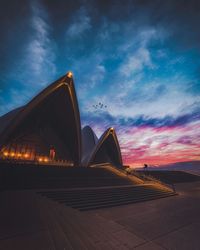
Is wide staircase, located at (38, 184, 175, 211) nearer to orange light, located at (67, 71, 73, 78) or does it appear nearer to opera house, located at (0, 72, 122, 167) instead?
opera house, located at (0, 72, 122, 167)

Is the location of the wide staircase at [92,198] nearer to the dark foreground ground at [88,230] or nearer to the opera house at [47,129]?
the dark foreground ground at [88,230]

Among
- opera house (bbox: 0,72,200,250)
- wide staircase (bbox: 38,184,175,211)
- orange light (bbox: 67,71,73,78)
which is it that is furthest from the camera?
orange light (bbox: 67,71,73,78)

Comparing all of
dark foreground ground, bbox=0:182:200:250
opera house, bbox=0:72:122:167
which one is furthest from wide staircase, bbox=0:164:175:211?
opera house, bbox=0:72:122:167

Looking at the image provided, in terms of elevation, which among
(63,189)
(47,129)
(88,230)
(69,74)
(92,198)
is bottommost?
(88,230)

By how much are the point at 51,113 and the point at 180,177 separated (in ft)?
83.0

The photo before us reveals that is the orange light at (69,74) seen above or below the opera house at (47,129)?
above

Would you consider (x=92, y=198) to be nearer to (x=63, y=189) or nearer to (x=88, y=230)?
(x=63, y=189)

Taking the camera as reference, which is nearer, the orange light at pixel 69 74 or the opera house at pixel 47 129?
the orange light at pixel 69 74

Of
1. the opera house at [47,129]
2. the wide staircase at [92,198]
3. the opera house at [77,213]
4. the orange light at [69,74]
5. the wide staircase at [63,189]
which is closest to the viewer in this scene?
the opera house at [77,213]

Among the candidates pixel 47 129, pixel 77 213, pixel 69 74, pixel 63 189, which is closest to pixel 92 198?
pixel 63 189

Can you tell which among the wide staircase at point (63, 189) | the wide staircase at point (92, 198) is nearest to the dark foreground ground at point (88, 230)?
the wide staircase at point (92, 198)

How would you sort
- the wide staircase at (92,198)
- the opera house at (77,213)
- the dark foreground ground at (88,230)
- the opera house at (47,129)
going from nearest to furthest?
the dark foreground ground at (88,230) < the opera house at (77,213) < the wide staircase at (92,198) < the opera house at (47,129)

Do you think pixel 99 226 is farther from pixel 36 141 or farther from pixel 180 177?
pixel 180 177

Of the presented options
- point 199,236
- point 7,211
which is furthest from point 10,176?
point 199,236
